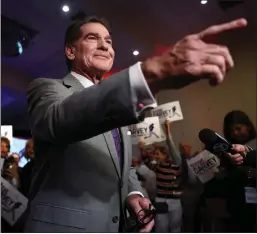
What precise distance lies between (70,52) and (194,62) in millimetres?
324

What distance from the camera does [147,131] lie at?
74 cm

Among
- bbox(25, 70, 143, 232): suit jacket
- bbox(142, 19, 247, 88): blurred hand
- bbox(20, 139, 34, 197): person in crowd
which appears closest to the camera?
bbox(142, 19, 247, 88): blurred hand

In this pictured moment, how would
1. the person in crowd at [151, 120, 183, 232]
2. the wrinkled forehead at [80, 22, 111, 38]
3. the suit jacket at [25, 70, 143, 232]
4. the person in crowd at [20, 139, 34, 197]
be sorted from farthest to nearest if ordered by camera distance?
the person in crowd at [151, 120, 183, 232], the person in crowd at [20, 139, 34, 197], the wrinkled forehead at [80, 22, 111, 38], the suit jacket at [25, 70, 143, 232]

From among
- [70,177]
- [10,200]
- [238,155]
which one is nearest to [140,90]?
[70,177]

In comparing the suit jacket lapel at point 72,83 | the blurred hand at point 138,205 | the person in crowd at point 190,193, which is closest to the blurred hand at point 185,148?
the person in crowd at point 190,193

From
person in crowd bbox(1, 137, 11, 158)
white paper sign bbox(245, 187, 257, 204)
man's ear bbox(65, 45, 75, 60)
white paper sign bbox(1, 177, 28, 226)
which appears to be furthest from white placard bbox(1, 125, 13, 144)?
white paper sign bbox(245, 187, 257, 204)

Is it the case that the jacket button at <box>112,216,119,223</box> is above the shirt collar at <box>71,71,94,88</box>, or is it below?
below

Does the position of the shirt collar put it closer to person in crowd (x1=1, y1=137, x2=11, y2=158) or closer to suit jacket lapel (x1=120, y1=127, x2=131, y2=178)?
suit jacket lapel (x1=120, y1=127, x2=131, y2=178)

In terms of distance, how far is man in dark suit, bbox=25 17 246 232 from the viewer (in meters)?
0.34

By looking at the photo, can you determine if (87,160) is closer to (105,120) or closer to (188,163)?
(105,120)

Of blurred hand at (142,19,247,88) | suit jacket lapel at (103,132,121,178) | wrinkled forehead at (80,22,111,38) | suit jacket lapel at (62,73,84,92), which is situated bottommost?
suit jacket lapel at (103,132,121,178)

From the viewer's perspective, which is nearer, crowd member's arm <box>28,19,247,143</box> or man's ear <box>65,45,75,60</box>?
crowd member's arm <box>28,19,247,143</box>

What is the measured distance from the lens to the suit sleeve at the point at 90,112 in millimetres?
342

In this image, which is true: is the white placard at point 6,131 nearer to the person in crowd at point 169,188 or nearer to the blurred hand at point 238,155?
the person in crowd at point 169,188
